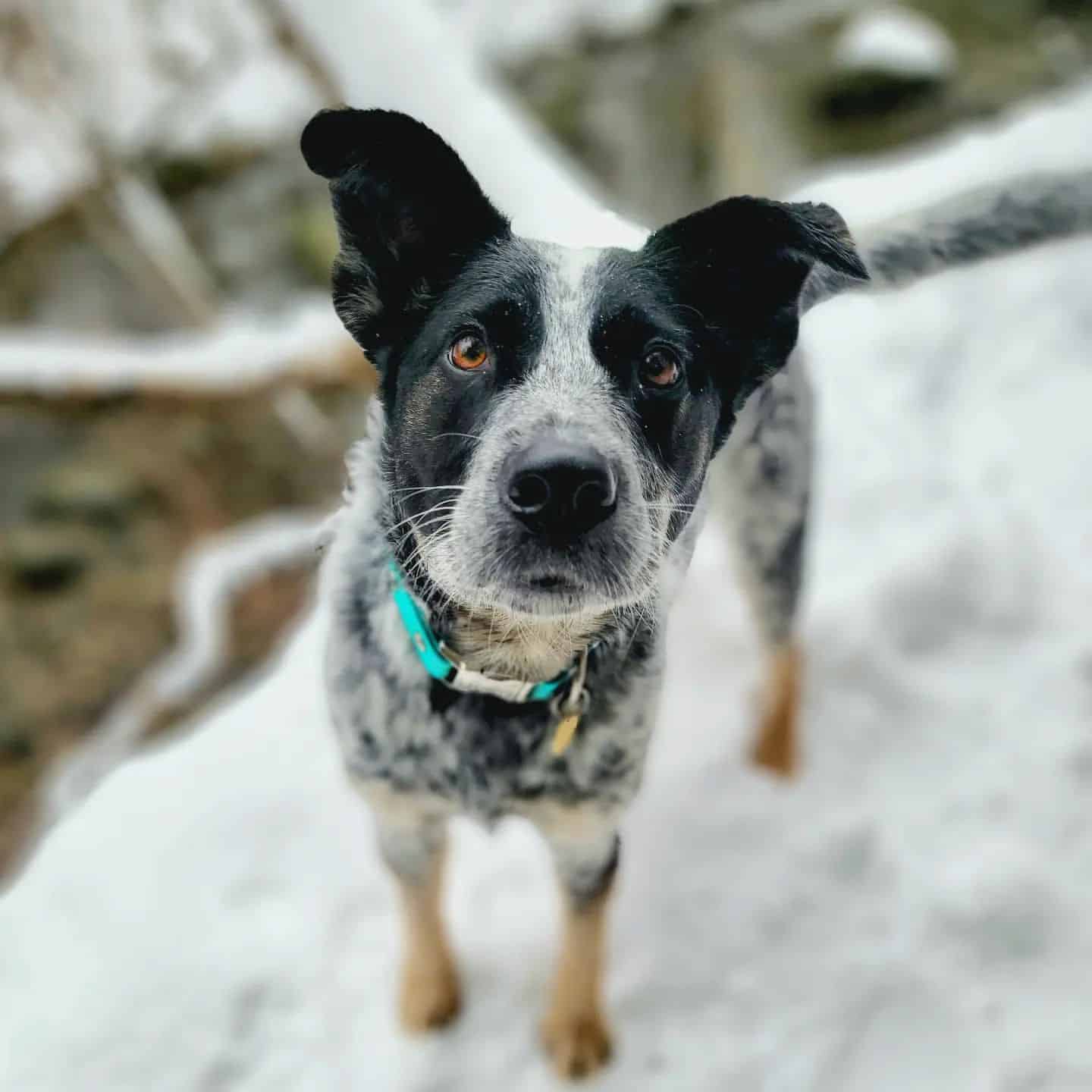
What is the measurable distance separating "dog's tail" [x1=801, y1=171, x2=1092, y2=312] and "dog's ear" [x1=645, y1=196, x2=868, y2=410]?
0.41 metres

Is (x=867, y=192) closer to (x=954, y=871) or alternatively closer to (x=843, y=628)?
(x=843, y=628)

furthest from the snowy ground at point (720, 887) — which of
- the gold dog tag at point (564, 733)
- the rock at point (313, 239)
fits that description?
the rock at point (313, 239)

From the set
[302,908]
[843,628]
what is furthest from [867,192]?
[302,908]

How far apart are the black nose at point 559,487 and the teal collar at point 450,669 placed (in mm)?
347

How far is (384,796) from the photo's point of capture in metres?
1.80

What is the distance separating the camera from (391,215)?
4.38 feet

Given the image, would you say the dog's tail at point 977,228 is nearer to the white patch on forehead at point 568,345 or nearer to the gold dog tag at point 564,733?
the white patch on forehead at point 568,345

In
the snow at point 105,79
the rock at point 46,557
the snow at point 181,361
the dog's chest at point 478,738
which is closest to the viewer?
the dog's chest at point 478,738

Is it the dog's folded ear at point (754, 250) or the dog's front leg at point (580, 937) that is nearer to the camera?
the dog's folded ear at point (754, 250)

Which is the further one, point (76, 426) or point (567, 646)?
point (76, 426)

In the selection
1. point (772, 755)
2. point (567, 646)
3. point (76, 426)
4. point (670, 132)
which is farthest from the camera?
point (670, 132)

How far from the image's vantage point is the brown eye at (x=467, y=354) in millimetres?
1344

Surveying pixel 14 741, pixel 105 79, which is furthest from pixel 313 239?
pixel 14 741

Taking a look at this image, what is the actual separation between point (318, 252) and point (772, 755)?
17.8 ft
